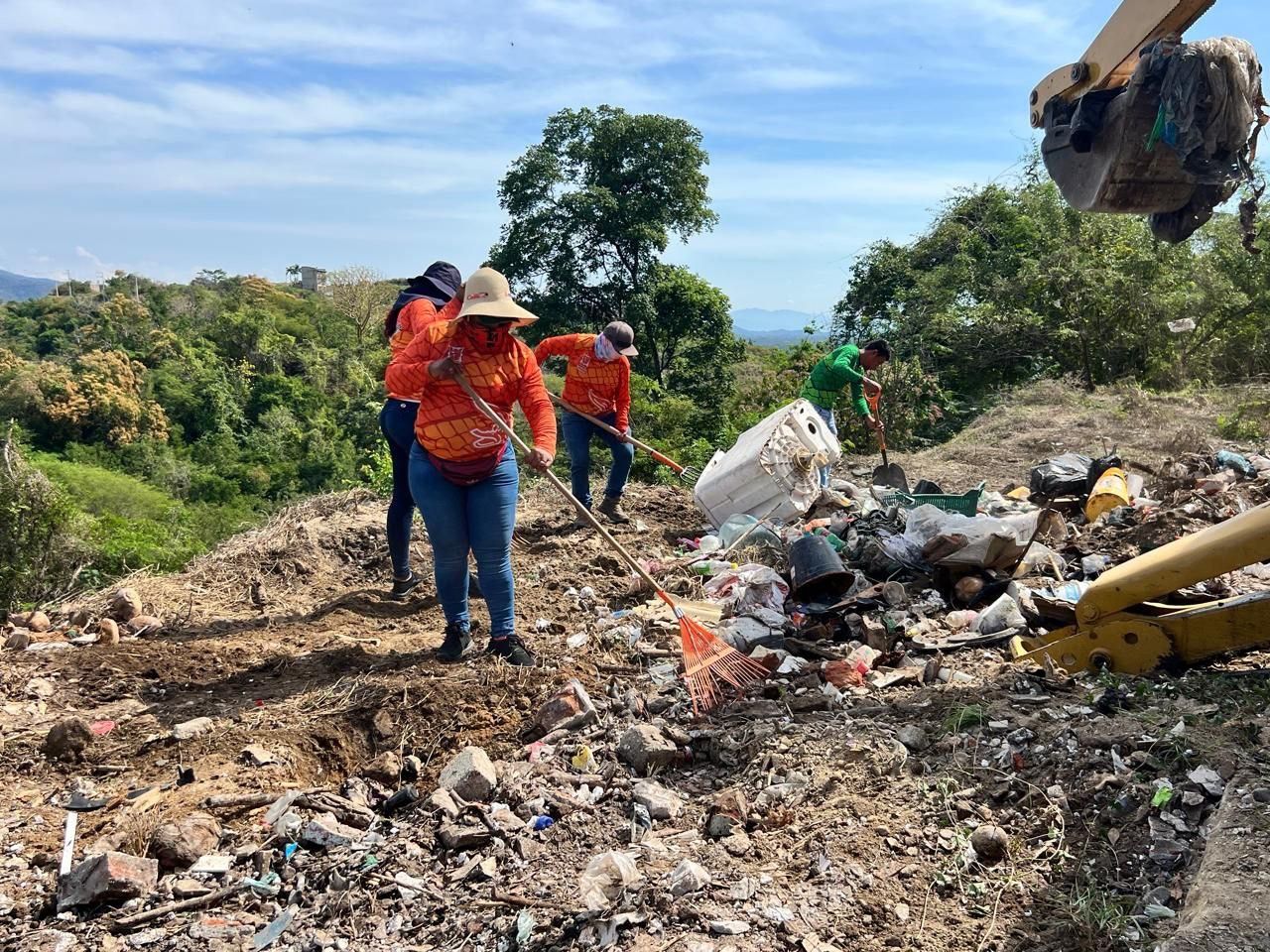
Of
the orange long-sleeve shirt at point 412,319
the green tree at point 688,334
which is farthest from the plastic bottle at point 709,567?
the green tree at point 688,334

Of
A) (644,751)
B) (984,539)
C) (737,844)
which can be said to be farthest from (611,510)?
(737,844)

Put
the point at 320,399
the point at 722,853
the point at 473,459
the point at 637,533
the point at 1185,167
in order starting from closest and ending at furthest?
1. the point at 722,853
2. the point at 1185,167
3. the point at 473,459
4. the point at 637,533
5. the point at 320,399

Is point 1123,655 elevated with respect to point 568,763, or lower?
elevated

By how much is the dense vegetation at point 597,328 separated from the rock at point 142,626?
1196 mm

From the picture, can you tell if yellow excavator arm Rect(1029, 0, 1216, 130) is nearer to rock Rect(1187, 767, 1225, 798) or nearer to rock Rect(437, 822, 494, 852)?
rock Rect(1187, 767, 1225, 798)

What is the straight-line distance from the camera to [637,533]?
6.73 metres

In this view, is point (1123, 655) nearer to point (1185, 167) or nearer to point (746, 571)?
point (1185, 167)

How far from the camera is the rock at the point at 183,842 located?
2613 millimetres

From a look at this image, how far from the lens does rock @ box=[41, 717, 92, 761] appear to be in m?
3.28

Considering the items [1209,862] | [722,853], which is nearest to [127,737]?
[722,853]

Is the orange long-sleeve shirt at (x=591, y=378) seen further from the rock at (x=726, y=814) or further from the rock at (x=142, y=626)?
the rock at (x=726, y=814)

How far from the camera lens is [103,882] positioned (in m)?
2.42

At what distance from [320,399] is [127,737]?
1138 inches

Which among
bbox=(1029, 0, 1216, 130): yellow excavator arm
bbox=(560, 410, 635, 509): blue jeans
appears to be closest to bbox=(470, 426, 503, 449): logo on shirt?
bbox=(560, 410, 635, 509): blue jeans
